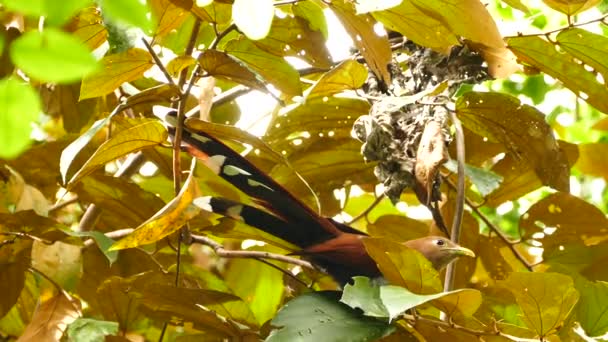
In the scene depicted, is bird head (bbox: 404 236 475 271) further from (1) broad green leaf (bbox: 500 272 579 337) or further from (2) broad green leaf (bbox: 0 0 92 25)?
(2) broad green leaf (bbox: 0 0 92 25)

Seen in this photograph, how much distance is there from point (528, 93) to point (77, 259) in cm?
132

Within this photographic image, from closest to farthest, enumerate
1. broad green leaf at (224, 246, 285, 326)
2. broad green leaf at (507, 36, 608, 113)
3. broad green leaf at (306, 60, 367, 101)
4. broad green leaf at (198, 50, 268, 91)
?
broad green leaf at (198, 50, 268, 91) → broad green leaf at (306, 60, 367, 101) → broad green leaf at (507, 36, 608, 113) → broad green leaf at (224, 246, 285, 326)

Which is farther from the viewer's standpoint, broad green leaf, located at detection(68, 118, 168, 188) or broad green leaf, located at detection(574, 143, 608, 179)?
broad green leaf, located at detection(574, 143, 608, 179)

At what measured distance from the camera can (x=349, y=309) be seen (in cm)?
116

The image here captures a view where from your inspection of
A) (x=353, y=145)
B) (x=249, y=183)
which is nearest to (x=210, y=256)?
(x=353, y=145)

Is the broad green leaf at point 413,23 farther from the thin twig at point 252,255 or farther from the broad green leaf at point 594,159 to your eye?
the broad green leaf at point 594,159

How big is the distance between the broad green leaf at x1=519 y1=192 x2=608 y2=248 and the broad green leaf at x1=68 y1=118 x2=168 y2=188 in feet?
2.58

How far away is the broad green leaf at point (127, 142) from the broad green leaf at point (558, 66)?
0.58 m

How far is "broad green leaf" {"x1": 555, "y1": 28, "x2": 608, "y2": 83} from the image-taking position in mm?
1391

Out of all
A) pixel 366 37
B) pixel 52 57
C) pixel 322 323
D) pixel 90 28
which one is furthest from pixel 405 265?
pixel 52 57

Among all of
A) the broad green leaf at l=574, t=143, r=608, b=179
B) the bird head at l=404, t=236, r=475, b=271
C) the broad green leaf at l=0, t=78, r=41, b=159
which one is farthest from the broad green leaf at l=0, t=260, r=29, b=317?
the broad green leaf at l=574, t=143, r=608, b=179

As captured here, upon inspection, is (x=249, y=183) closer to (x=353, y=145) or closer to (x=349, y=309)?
(x=349, y=309)

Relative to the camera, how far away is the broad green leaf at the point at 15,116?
1.71 feet

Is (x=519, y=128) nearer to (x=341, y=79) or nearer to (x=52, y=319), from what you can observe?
(x=341, y=79)
